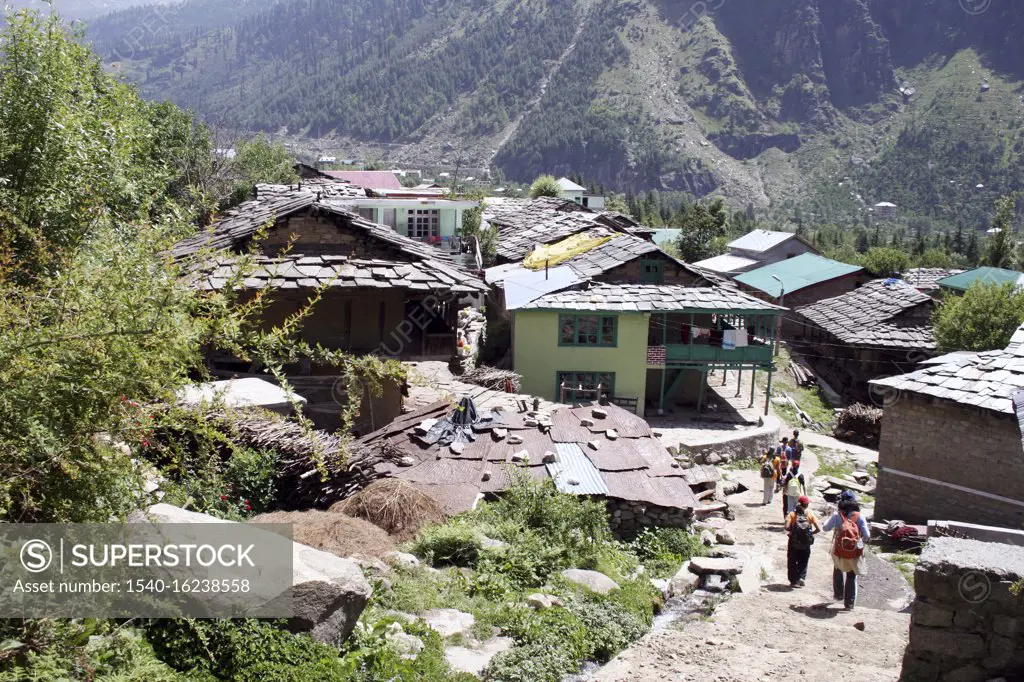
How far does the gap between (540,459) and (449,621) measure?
6480 millimetres

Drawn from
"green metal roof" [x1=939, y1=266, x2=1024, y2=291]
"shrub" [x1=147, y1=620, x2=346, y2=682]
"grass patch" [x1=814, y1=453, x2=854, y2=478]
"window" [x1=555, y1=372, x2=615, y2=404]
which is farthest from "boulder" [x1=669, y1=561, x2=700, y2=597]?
"green metal roof" [x1=939, y1=266, x2=1024, y2=291]

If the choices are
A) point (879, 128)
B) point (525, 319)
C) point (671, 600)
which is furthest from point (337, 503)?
point (879, 128)

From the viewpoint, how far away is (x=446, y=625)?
388 inches

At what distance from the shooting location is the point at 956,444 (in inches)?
711

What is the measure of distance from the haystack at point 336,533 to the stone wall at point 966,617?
6528mm

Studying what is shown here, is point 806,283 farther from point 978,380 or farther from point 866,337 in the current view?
point 978,380

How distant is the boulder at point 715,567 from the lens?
12891 mm

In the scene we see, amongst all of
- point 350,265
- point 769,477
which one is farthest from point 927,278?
point 350,265

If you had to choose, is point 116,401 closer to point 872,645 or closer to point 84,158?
point 84,158

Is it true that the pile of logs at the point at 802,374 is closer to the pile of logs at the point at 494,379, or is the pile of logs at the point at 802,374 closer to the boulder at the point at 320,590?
the pile of logs at the point at 494,379

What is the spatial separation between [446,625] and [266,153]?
154 feet

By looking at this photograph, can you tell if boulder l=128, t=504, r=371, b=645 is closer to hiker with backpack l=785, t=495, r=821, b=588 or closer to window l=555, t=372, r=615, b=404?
hiker with backpack l=785, t=495, r=821, b=588

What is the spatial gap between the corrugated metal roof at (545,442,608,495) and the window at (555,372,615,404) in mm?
13227

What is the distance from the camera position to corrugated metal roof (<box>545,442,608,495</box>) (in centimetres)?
1517
